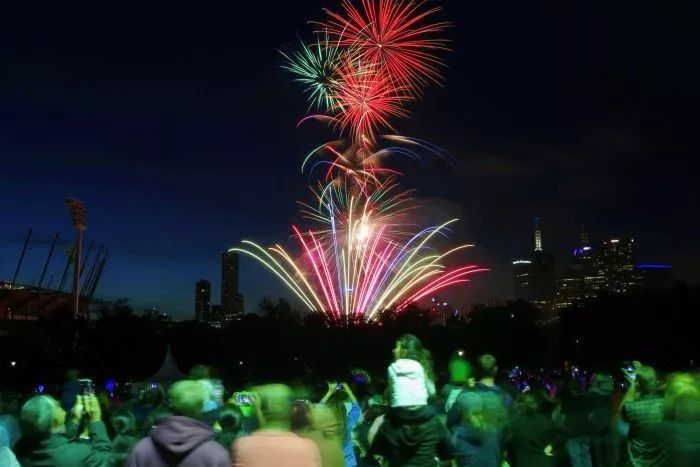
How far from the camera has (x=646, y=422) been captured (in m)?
8.06

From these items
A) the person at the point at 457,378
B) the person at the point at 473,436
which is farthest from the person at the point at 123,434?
the person at the point at 457,378

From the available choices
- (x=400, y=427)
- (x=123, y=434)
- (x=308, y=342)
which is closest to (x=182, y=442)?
(x=400, y=427)

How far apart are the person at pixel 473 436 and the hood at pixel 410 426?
1342 mm

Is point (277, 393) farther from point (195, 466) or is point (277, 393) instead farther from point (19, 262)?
point (19, 262)

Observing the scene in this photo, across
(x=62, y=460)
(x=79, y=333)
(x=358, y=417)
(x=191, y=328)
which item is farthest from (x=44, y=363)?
(x=62, y=460)

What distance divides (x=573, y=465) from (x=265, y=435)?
626cm

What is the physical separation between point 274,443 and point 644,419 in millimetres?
4647

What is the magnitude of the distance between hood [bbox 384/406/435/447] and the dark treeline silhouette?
56.6m

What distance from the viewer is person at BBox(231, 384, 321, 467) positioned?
506 centimetres

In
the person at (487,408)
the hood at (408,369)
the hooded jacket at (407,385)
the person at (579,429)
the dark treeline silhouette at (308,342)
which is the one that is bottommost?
the person at (579,429)

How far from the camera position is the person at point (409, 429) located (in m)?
6.21

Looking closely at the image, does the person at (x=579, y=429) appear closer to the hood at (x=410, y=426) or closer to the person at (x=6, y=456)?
the hood at (x=410, y=426)

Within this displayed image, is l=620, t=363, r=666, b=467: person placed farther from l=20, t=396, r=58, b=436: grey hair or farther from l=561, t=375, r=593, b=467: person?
l=20, t=396, r=58, b=436: grey hair

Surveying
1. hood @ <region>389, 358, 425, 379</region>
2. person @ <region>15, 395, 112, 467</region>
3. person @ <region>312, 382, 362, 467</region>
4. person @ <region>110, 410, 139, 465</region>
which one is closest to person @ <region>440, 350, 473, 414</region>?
person @ <region>312, 382, 362, 467</region>
